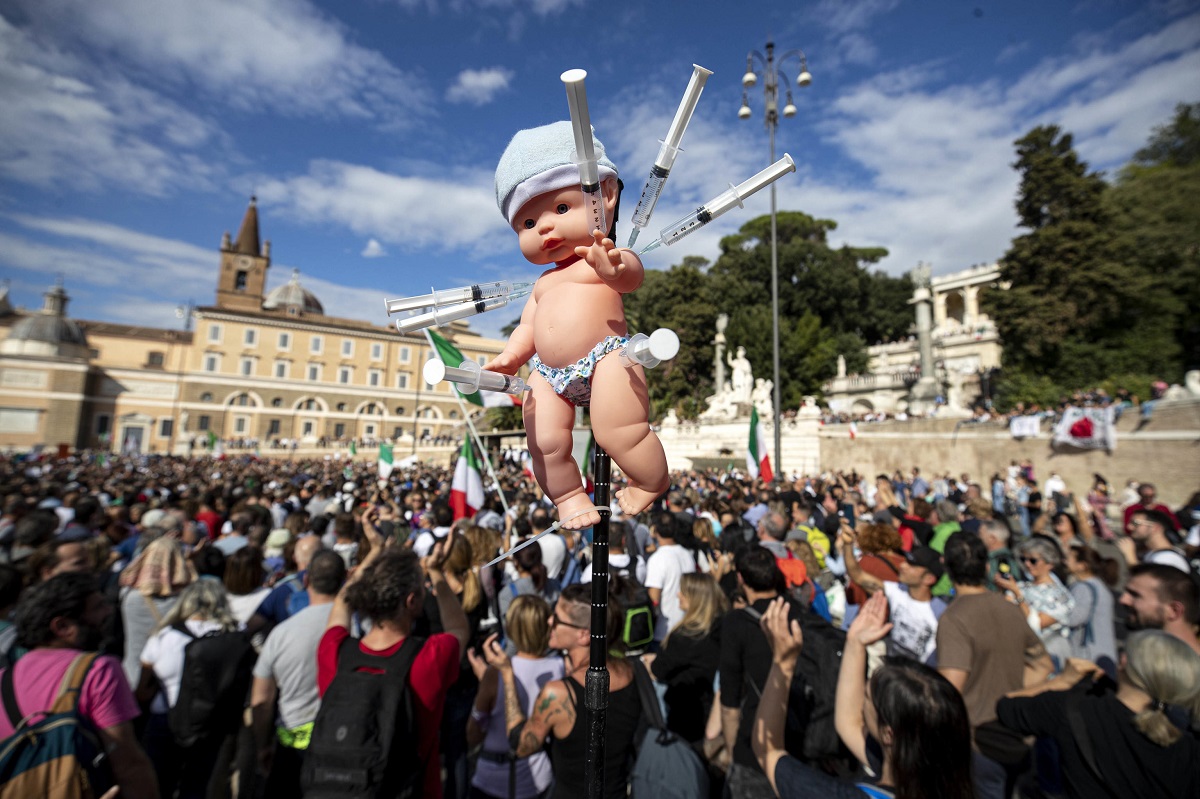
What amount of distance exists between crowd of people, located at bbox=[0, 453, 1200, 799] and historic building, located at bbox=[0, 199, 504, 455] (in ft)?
121

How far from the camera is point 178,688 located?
117 inches

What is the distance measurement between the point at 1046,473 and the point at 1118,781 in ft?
63.0

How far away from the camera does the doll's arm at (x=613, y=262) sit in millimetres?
1297

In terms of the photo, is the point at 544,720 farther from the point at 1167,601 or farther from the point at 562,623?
the point at 1167,601

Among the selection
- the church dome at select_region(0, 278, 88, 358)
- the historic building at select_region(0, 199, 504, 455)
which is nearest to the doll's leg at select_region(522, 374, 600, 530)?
the historic building at select_region(0, 199, 504, 455)

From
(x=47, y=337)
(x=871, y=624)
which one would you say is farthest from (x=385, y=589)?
(x=47, y=337)

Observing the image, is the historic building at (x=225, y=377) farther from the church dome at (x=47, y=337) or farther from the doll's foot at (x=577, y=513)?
the doll's foot at (x=577, y=513)

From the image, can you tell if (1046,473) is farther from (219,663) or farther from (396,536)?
(219,663)

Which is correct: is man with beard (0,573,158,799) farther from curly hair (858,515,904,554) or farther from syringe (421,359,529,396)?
curly hair (858,515,904,554)

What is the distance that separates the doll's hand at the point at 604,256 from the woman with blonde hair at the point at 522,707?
225cm

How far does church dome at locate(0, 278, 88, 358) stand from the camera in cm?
4341

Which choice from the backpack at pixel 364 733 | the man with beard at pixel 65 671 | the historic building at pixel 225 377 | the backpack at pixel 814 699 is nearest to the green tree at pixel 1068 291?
the backpack at pixel 814 699

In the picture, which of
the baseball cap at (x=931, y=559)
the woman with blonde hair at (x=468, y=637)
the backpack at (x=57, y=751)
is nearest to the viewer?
the backpack at (x=57, y=751)

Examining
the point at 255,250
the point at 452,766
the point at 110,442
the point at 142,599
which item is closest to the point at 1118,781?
the point at 452,766
